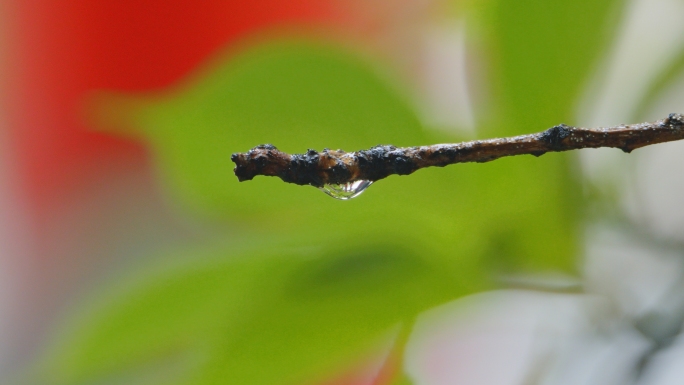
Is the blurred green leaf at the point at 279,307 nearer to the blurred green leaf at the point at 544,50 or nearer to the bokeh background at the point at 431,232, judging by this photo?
the bokeh background at the point at 431,232

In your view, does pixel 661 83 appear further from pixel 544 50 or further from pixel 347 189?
pixel 347 189

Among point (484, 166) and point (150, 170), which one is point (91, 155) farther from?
point (484, 166)

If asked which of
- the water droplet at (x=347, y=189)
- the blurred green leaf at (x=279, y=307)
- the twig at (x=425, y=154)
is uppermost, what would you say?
the twig at (x=425, y=154)

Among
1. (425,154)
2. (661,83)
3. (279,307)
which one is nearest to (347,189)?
(425,154)

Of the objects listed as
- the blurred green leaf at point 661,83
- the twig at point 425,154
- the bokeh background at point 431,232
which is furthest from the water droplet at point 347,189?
the blurred green leaf at point 661,83

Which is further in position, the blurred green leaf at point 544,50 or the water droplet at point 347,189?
the blurred green leaf at point 544,50

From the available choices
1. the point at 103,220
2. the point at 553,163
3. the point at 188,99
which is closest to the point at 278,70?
the point at 188,99

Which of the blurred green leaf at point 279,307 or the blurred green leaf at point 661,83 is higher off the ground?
the blurred green leaf at point 661,83
